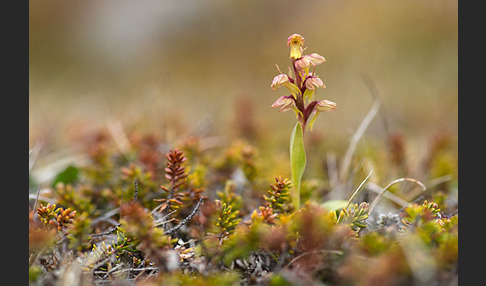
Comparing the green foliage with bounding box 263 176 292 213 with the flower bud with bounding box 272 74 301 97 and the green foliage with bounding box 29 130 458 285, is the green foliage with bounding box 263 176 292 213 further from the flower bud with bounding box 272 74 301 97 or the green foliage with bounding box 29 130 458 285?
the flower bud with bounding box 272 74 301 97

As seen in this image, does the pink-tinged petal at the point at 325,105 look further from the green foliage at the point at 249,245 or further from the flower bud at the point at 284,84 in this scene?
the green foliage at the point at 249,245

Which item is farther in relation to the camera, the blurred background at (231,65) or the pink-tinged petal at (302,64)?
the blurred background at (231,65)

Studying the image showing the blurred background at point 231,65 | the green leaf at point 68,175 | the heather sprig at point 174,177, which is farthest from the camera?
the blurred background at point 231,65

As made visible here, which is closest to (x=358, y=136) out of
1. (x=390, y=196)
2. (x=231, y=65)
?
(x=390, y=196)

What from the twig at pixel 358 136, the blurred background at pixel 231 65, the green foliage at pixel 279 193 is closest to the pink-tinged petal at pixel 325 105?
the green foliage at pixel 279 193

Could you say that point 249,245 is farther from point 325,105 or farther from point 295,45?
point 295,45

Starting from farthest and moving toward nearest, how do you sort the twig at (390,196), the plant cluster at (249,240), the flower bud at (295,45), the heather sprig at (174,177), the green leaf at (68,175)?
the green leaf at (68,175) < the twig at (390,196) < the heather sprig at (174,177) < the flower bud at (295,45) < the plant cluster at (249,240)

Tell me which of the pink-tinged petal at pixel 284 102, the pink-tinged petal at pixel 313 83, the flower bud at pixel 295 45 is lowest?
the pink-tinged petal at pixel 284 102

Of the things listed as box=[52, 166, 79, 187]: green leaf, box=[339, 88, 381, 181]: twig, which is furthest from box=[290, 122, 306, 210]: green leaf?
box=[52, 166, 79, 187]: green leaf
